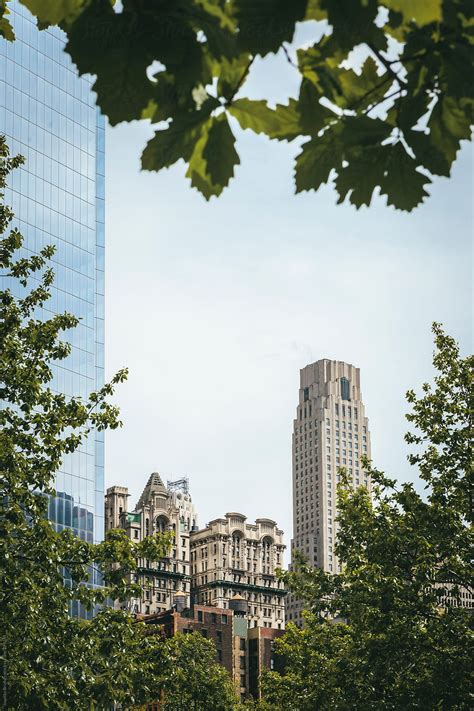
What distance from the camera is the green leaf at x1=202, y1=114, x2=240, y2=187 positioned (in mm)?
4281

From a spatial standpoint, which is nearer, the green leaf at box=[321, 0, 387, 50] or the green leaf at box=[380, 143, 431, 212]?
the green leaf at box=[321, 0, 387, 50]

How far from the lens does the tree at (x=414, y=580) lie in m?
23.8

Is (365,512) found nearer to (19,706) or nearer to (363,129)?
(19,706)

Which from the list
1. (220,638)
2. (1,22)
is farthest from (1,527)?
(220,638)

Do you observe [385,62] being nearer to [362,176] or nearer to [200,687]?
[362,176]

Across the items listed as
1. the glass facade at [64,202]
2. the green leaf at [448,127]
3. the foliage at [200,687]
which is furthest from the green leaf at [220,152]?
the foliage at [200,687]

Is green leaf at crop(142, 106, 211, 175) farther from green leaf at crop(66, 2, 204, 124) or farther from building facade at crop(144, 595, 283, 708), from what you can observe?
building facade at crop(144, 595, 283, 708)

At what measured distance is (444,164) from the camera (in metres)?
4.48

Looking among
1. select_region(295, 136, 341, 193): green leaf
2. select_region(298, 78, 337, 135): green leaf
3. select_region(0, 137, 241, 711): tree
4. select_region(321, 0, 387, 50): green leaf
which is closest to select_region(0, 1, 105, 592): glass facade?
select_region(0, 137, 241, 711): tree

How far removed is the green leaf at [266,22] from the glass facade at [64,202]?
78.1 metres

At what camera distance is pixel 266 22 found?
3.73m

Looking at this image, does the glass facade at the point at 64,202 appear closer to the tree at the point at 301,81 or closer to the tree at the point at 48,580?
the tree at the point at 48,580

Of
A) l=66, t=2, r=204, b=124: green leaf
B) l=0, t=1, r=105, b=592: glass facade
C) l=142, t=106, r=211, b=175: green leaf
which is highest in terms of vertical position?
l=0, t=1, r=105, b=592: glass facade

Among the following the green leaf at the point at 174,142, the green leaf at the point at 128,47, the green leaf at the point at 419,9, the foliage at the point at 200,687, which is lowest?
A: the foliage at the point at 200,687
